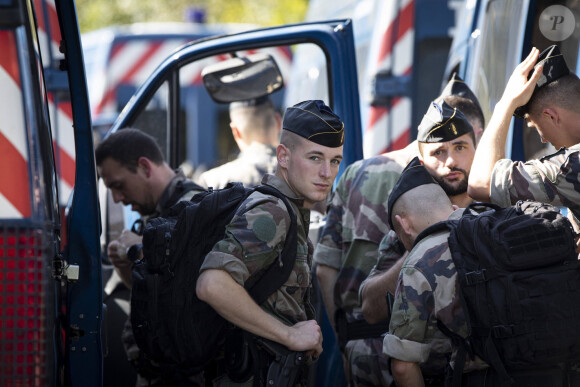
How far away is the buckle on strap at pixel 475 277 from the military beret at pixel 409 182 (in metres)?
0.52

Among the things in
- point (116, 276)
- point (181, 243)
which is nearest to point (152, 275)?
point (181, 243)

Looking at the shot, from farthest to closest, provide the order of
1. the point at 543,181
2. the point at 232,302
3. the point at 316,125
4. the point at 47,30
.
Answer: the point at 47,30
the point at 316,125
the point at 543,181
the point at 232,302

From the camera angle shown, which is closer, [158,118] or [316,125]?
[316,125]

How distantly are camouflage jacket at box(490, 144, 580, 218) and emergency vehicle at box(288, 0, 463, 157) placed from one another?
2.12 metres

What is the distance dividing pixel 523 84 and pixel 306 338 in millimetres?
1077

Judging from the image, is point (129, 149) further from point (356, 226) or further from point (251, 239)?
point (251, 239)

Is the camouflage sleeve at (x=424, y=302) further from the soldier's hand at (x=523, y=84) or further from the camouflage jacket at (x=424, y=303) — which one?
the soldier's hand at (x=523, y=84)

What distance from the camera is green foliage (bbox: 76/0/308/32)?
725 inches

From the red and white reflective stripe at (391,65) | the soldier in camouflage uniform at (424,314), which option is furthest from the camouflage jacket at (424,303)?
the red and white reflective stripe at (391,65)

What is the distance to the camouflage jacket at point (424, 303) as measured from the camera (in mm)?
2703

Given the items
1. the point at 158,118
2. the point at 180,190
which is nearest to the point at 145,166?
the point at 180,190

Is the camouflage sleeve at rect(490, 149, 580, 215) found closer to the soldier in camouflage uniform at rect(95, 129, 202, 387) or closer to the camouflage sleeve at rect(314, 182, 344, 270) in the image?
the camouflage sleeve at rect(314, 182, 344, 270)

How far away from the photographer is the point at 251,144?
4734mm

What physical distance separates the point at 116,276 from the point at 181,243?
141 centimetres
